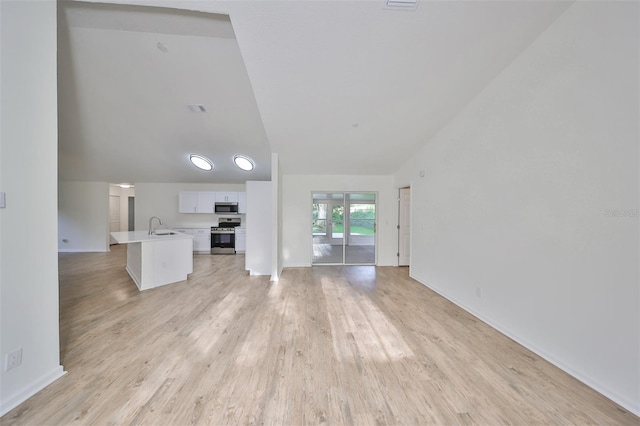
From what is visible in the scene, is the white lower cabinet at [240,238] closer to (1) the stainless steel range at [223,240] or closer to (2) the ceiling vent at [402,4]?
(1) the stainless steel range at [223,240]

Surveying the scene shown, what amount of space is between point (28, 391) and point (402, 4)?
410 centimetres

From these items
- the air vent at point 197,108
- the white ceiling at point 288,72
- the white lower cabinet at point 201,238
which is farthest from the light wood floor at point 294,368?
the white lower cabinet at point 201,238

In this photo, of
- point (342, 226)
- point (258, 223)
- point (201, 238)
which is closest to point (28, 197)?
point (258, 223)

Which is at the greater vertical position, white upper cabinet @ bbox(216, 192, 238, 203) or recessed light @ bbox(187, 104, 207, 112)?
recessed light @ bbox(187, 104, 207, 112)

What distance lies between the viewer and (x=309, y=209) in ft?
18.6

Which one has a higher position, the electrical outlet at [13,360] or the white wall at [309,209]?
the white wall at [309,209]

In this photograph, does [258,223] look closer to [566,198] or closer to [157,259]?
[157,259]

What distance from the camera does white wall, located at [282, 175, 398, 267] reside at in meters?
5.66

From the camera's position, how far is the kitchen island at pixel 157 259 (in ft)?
13.1

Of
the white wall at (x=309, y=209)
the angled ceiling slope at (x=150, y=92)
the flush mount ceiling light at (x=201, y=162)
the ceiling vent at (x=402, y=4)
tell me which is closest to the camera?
the ceiling vent at (x=402, y=4)

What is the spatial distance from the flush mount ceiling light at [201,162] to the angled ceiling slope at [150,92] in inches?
6.5

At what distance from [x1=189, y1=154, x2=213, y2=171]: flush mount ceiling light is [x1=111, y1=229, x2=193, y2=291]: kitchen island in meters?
2.45

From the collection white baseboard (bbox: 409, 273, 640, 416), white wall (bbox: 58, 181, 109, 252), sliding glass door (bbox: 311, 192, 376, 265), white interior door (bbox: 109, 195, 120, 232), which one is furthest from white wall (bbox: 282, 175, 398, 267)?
white interior door (bbox: 109, 195, 120, 232)

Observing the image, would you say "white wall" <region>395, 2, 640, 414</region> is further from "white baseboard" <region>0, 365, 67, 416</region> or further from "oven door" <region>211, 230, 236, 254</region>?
"oven door" <region>211, 230, 236, 254</region>
